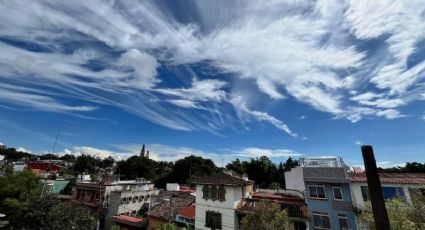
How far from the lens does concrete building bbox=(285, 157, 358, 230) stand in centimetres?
2484

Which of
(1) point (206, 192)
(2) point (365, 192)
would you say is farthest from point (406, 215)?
(1) point (206, 192)

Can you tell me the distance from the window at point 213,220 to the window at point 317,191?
11635 millimetres

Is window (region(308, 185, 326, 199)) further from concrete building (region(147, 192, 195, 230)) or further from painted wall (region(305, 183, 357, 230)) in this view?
concrete building (region(147, 192, 195, 230))

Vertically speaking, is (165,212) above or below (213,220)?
above

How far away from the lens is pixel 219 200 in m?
30.3

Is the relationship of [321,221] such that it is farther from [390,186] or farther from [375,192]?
[375,192]

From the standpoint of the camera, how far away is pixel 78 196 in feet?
164

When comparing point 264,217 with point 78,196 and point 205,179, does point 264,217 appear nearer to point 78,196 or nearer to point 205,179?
point 205,179

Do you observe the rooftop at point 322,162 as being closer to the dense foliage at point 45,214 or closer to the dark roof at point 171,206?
the dark roof at point 171,206

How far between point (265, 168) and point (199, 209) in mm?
40350

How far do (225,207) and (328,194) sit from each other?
12.2 meters

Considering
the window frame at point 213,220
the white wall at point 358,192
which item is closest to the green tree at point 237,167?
the window frame at point 213,220

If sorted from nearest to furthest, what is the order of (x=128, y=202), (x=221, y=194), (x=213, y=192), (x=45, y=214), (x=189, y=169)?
(x=45, y=214) < (x=221, y=194) < (x=213, y=192) < (x=128, y=202) < (x=189, y=169)

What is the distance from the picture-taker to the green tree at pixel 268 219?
20641mm
